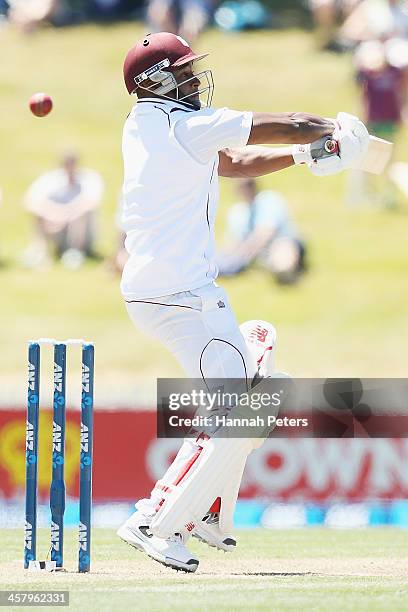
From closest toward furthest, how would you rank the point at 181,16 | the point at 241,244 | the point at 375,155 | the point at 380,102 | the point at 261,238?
the point at 375,155
the point at 261,238
the point at 241,244
the point at 380,102
the point at 181,16

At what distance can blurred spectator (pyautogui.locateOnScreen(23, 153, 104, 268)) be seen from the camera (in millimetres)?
12164

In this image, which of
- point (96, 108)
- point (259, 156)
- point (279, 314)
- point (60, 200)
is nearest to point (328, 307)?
point (279, 314)

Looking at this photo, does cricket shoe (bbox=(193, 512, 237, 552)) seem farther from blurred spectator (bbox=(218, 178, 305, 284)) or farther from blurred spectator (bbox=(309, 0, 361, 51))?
blurred spectator (bbox=(309, 0, 361, 51))

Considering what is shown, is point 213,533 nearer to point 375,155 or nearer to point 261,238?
point 375,155

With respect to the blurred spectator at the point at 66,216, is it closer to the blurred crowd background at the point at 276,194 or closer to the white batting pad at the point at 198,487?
the blurred crowd background at the point at 276,194

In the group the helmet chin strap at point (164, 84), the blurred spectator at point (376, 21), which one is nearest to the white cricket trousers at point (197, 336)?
the helmet chin strap at point (164, 84)

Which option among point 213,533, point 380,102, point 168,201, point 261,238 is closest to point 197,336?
point 168,201

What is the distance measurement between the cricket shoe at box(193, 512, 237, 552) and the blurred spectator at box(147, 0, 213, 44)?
10857mm

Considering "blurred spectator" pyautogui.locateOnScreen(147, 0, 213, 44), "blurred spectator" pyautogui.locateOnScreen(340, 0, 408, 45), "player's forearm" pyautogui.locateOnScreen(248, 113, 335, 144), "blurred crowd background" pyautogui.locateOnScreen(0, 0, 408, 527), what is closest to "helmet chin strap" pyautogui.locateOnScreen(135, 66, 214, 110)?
"player's forearm" pyautogui.locateOnScreen(248, 113, 335, 144)

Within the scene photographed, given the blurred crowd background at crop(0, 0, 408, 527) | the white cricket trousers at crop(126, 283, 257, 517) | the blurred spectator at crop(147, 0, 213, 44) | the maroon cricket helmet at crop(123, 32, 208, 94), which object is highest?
the maroon cricket helmet at crop(123, 32, 208, 94)

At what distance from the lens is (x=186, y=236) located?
4.79m

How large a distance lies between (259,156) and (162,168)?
501mm

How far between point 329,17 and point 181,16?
5.85 feet

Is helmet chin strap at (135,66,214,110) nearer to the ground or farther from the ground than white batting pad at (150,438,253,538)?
farther from the ground
